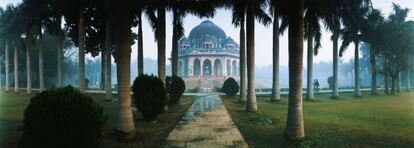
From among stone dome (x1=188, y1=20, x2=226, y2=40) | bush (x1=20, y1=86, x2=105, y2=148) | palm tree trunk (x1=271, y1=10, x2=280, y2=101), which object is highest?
stone dome (x1=188, y1=20, x2=226, y2=40)

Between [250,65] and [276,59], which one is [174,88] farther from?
[276,59]

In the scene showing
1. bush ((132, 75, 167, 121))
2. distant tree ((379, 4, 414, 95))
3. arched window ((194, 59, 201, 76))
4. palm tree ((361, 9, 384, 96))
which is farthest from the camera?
arched window ((194, 59, 201, 76))

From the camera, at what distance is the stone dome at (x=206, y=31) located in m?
66.0

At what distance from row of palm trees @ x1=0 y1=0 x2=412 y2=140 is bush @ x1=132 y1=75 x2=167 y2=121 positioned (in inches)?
67.6

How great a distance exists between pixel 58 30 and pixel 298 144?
77.3 ft

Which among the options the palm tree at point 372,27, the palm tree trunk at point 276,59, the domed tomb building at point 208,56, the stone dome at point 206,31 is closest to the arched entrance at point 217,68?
the domed tomb building at point 208,56

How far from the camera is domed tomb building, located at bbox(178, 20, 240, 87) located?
62031 millimetres

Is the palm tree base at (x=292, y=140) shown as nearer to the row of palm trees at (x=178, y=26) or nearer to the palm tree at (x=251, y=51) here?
the row of palm trees at (x=178, y=26)

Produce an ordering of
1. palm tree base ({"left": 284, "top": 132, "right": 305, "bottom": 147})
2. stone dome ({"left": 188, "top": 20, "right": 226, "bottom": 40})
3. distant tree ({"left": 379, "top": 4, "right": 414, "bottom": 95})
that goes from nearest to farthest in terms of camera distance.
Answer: palm tree base ({"left": 284, "top": 132, "right": 305, "bottom": 147})
distant tree ({"left": 379, "top": 4, "right": 414, "bottom": 95})
stone dome ({"left": 188, "top": 20, "right": 226, "bottom": 40})

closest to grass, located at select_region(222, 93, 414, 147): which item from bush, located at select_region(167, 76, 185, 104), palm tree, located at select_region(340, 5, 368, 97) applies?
bush, located at select_region(167, 76, 185, 104)

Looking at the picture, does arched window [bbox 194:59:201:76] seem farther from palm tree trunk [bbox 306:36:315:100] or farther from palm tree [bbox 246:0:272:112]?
palm tree [bbox 246:0:272:112]

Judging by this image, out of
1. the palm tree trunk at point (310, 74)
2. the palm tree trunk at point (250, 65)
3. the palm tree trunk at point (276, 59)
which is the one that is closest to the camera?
the palm tree trunk at point (250, 65)

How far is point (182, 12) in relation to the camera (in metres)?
18.7

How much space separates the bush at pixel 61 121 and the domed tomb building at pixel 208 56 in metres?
53.9
